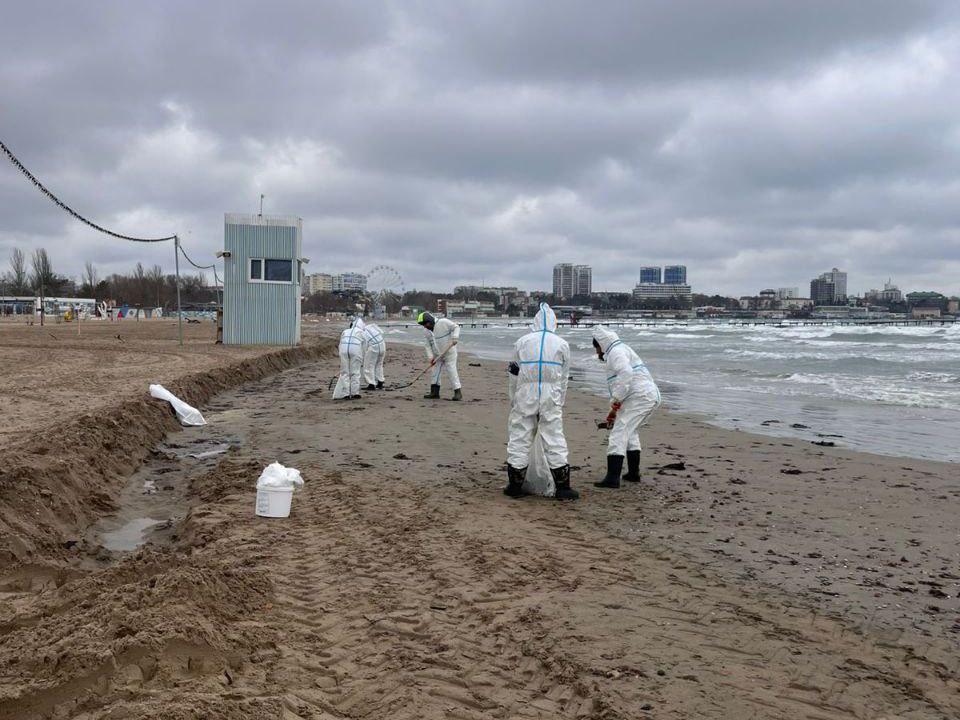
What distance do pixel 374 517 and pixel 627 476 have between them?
3447 millimetres

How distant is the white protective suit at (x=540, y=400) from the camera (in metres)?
8.07

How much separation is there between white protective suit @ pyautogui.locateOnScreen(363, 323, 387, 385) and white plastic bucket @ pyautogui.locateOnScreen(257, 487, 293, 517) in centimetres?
1011

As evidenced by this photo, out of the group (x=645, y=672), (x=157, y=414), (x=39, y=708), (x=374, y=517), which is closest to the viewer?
(x=39, y=708)

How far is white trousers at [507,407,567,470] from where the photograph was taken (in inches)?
318

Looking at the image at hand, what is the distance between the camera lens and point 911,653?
4469mm

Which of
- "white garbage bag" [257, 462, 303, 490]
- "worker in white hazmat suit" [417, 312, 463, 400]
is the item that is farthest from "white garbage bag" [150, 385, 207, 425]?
"white garbage bag" [257, 462, 303, 490]

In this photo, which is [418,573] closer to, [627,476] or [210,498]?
[210,498]

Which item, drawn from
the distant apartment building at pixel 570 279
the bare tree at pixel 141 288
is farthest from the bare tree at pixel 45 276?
the distant apartment building at pixel 570 279

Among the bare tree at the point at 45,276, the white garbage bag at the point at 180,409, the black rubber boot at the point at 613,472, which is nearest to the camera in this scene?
the black rubber boot at the point at 613,472

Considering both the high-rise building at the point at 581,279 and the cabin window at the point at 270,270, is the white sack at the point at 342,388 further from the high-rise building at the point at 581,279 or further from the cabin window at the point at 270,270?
the high-rise building at the point at 581,279

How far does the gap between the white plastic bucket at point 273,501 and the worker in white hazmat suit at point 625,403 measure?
3.66 metres

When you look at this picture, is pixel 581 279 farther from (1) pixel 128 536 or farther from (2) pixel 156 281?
(1) pixel 128 536

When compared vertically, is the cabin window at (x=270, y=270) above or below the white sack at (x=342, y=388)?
above

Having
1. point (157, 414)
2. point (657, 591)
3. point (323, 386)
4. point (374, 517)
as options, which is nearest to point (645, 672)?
point (657, 591)
